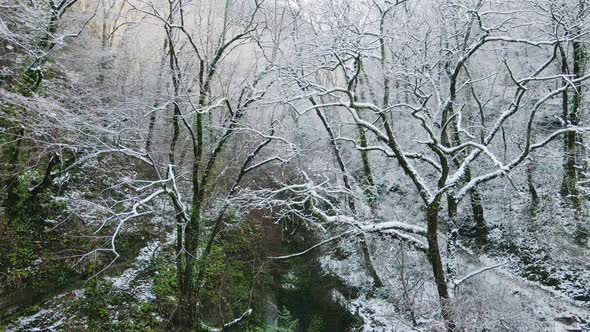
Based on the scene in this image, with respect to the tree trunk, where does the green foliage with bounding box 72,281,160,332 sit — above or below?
below

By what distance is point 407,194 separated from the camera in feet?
54.2

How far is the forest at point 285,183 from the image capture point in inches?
350

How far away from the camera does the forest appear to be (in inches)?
350

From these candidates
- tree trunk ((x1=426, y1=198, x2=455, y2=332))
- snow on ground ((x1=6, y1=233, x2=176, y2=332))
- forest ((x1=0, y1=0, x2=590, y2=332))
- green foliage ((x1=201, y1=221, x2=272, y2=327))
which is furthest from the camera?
green foliage ((x1=201, y1=221, x2=272, y2=327))

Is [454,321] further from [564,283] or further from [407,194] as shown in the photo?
[407,194]

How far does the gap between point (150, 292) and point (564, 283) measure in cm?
1157

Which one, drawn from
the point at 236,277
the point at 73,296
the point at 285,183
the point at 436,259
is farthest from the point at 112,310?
the point at 436,259

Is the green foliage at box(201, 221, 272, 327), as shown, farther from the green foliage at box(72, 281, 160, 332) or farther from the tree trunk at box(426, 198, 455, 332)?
the tree trunk at box(426, 198, 455, 332)

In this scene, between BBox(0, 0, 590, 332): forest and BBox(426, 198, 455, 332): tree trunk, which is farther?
BBox(0, 0, 590, 332): forest

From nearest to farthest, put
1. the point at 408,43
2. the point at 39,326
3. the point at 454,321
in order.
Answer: the point at 454,321 < the point at 39,326 < the point at 408,43

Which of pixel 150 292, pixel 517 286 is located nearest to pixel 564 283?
pixel 517 286

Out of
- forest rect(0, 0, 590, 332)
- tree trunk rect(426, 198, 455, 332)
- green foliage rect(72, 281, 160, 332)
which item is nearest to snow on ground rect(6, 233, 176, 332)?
forest rect(0, 0, 590, 332)

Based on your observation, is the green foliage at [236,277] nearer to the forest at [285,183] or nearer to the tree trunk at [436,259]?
the forest at [285,183]

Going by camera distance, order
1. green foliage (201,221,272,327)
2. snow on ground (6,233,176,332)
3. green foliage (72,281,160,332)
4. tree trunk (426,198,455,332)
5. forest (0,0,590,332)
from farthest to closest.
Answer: green foliage (201,221,272,327)
green foliage (72,281,160,332)
forest (0,0,590,332)
snow on ground (6,233,176,332)
tree trunk (426,198,455,332)
